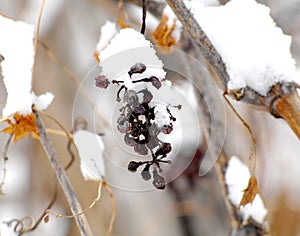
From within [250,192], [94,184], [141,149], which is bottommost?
[94,184]

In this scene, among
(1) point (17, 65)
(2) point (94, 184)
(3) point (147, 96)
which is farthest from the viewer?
(2) point (94, 184)

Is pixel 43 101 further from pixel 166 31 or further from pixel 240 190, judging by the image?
pixel 240 190

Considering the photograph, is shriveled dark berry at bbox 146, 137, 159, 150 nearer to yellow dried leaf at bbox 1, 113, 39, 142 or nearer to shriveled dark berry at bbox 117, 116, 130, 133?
shriveled dark berry at bbox 117, 116, 130, 133

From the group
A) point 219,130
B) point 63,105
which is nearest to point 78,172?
point 63,105

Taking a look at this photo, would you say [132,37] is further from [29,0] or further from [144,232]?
[144,232]

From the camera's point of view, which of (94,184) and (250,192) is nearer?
(250,192)

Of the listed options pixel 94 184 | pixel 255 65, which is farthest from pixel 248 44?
pixel 94 184
